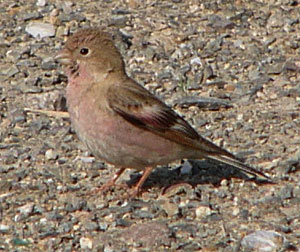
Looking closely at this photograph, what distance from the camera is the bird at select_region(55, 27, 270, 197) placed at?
697 cm

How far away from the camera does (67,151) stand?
791cm

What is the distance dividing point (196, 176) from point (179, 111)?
1069 mm

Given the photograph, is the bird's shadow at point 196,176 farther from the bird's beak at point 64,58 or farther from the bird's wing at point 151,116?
the bird's beak at point 64,58

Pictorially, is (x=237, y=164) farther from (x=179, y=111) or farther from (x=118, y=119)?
(x=179, y=111)

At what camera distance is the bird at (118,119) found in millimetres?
6969

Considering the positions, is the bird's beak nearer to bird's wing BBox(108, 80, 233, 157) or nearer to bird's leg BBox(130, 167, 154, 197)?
bird's wing BBox(108, 80, 233, 157)

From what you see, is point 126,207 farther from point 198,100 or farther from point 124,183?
point 198,100

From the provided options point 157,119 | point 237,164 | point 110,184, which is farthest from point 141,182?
point 237,164

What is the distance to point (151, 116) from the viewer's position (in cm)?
719

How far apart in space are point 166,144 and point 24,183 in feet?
3.58

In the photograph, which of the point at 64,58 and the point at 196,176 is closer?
the point at 64,58

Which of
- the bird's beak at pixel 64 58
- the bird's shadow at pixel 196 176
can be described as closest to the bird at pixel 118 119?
the bird's beak at pixel 64 58

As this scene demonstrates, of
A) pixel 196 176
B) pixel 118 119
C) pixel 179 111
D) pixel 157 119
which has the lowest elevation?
pixel 179 111

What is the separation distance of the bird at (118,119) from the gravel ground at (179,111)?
9.8 inches
